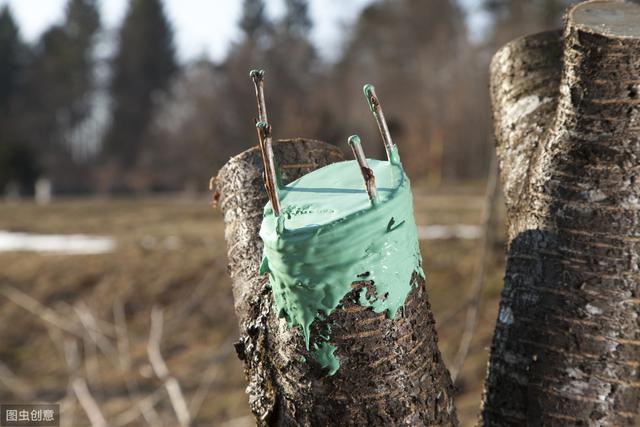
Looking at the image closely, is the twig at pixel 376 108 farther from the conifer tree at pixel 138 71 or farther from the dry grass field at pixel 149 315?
the conifer tree at pixel 138 71

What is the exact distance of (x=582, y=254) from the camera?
1336mm

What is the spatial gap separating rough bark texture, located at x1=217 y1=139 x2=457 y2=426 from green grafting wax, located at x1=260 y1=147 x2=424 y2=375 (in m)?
0.02

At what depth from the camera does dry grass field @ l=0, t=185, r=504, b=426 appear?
724cm

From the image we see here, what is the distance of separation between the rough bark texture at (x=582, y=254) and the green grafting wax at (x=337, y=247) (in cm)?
38

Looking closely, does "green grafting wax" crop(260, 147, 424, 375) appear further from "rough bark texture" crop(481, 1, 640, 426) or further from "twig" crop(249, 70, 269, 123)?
"rough bark texture" crop(481, 1, 640, 426)

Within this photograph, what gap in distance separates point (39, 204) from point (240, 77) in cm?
987

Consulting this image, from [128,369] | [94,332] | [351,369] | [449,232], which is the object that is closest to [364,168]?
[351,369]

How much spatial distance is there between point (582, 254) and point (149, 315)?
8551 millimetres

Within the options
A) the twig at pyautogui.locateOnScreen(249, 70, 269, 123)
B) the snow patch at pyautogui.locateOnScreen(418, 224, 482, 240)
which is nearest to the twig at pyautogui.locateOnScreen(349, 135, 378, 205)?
the twig at pyautogui.locateOnScreen(249, 70, 269, 123)

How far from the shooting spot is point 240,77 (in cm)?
2481

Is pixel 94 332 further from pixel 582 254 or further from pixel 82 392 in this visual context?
pixel 582 254

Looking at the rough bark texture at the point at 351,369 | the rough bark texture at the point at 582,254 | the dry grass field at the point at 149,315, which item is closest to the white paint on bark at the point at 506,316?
the rough bark texture at the point at 582,254

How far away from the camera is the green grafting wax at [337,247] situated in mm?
1052

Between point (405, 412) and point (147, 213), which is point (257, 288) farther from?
point (147, 213)
